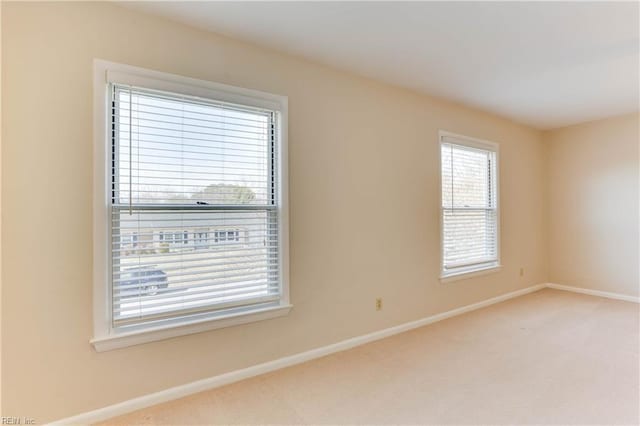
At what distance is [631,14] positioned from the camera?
215 cm

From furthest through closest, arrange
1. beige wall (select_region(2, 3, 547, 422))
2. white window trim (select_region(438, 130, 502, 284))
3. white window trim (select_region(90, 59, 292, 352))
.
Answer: white window trim (select_region(438, 130, 502, 284))
white window trim (select_region(90, 59, 292, 352))
beige wall (select_region(2, 3, 547, 422))

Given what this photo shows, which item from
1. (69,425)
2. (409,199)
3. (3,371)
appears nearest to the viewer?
(3,371)

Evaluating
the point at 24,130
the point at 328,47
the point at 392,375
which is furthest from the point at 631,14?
the point at 24,130

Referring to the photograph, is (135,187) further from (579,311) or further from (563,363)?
(579,311)

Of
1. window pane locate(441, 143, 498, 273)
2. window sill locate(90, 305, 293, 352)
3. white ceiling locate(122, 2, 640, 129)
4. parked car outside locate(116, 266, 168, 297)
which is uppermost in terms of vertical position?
white ceiling locate(122, 2, 640, 129)

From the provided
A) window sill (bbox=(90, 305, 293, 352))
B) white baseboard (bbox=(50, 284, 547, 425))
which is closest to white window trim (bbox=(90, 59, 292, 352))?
window sill (bbox=(90, 305, 293, 352))

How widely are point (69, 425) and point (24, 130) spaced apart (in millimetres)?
1690

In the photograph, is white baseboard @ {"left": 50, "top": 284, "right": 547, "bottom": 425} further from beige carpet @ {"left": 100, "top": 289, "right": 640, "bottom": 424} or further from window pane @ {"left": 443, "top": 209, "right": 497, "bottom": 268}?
window pane @ {"left": 443, "top": 209, "right": 497, "bottom": 268}

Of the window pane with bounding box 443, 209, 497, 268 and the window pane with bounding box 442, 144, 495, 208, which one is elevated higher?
the window pane with bounding box 442, 144, 495, 208

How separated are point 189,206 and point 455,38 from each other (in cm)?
226

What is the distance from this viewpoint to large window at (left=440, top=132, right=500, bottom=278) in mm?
3959

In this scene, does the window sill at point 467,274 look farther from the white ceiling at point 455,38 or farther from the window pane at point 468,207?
the white ceiling at point 455,38

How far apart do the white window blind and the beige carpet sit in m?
0.62

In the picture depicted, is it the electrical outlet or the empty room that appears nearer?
the empty room
